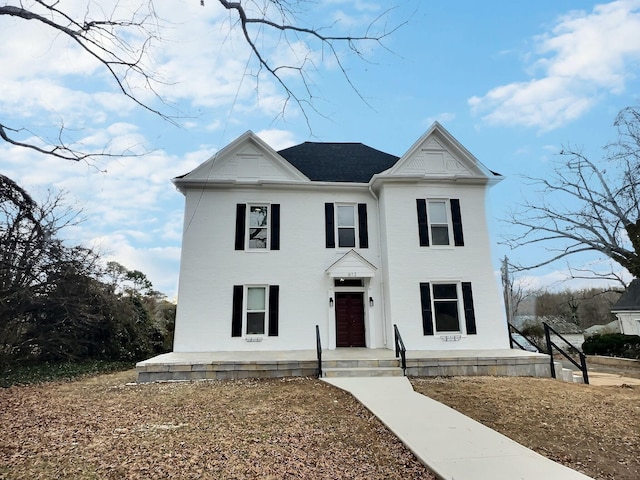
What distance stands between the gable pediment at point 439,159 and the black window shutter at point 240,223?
540cm

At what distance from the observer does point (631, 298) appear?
1998cm

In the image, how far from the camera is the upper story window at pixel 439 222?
451 inches

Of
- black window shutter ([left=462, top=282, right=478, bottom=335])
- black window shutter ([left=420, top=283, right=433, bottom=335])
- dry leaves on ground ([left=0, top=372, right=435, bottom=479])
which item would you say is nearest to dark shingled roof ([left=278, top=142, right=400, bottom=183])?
black window shutter ([left=420, top=283, right=433, bottom=335])

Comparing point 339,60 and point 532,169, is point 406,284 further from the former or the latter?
point 532,169

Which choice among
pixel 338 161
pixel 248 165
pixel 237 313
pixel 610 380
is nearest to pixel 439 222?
pixel 338 161

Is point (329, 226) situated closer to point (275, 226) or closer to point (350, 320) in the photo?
point (275, 226)

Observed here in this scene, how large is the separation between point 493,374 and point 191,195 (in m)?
10.5

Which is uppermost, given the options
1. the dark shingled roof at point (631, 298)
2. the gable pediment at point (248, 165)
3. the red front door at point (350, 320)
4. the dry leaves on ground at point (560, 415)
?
the gable pediment at point (248, 165)

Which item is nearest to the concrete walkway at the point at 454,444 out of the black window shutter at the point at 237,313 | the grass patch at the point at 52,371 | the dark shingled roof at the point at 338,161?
the black window shutter at the point at 237,313

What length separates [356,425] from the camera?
4.93m

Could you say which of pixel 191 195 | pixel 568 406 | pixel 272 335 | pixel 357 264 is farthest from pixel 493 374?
pixel 191 195

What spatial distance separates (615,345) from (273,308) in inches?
604

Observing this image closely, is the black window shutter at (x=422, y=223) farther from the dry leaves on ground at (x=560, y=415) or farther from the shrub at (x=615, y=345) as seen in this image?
the shrub at (x=615, y=345)

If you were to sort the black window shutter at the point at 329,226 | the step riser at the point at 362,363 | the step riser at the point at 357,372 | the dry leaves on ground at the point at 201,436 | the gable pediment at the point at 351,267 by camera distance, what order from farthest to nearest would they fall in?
the black window shutter at the point at 329,226 < the gable pediment at the point at 351,267 < the step riser at the point at 362,363 < the step riser at the point at 357,372 < the dry leaves on ground at the point at 201,436
